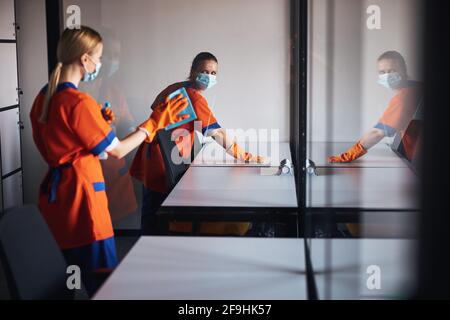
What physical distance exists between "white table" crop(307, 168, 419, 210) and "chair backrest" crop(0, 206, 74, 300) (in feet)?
2.19

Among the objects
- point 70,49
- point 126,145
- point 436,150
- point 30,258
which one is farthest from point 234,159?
point 436,150

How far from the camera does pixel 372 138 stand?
70 cm

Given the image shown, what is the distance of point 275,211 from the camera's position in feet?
7.87

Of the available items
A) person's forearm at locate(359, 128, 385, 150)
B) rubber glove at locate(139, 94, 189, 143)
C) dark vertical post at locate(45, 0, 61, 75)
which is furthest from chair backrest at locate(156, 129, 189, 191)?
person's forearm at locate(359, 128, 385, 150)

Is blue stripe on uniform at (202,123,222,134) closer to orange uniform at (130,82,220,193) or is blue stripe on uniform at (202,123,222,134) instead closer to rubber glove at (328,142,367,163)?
orange uniform at (130,82,220,193)

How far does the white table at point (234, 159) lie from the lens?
344cm

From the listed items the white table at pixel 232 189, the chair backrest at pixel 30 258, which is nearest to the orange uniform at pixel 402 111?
the chair backrest at pixel 30 258

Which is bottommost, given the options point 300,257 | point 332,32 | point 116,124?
point 300,257

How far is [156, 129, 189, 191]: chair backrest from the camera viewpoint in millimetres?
2891

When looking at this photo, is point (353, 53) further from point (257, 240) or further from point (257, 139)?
point (257, 139)

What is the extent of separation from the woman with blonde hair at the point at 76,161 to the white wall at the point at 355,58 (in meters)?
1.17

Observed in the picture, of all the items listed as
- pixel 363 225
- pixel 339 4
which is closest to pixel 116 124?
pixel 339 4

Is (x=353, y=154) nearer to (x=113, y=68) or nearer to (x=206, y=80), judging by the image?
(x=206, y=80)

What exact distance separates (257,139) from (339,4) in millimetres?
3000
